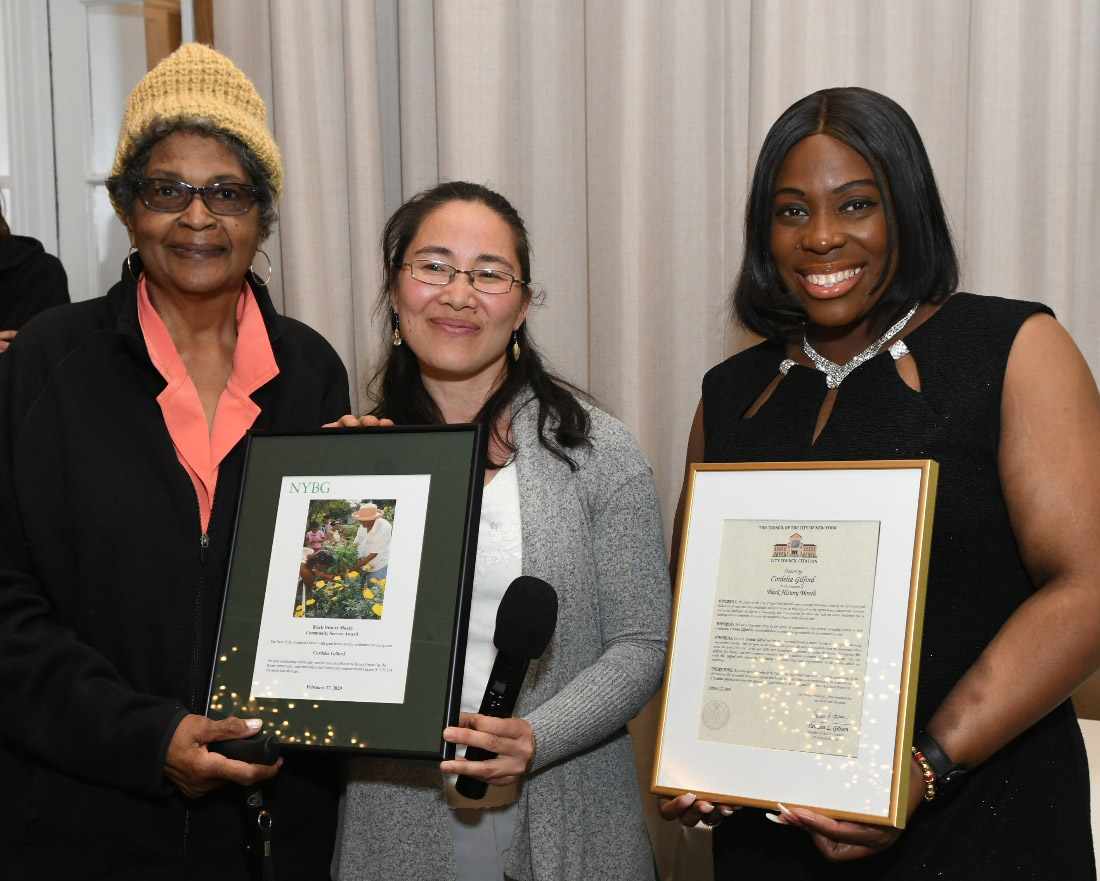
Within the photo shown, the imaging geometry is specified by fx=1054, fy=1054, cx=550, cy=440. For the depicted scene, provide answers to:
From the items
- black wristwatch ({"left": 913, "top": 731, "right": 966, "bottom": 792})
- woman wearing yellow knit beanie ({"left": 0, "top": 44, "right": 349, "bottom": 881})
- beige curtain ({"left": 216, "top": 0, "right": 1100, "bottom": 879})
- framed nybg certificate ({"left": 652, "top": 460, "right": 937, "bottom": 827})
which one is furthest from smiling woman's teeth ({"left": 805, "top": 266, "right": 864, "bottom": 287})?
beige curtain ({"left": 216, "top": 0, "right": 1100, "bottom": 879})

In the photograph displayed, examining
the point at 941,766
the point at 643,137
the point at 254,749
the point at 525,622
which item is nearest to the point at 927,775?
the point at 941,766

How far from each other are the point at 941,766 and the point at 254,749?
1008mm

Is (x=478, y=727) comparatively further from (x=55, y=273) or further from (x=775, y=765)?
(x=55, y=273)

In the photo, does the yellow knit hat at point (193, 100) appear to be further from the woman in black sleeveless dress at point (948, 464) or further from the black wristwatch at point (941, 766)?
the black wristwatch at point (941, 766)

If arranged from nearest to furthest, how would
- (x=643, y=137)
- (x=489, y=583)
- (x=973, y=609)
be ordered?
(x=973, y=609) → (x=489, y=583) → (x=643, y=137)

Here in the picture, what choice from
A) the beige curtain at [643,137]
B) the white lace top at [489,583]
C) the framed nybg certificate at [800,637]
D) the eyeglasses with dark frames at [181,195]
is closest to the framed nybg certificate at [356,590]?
the white lace top at [489,583]

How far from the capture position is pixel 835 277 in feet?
5.54

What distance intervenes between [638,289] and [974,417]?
140cm

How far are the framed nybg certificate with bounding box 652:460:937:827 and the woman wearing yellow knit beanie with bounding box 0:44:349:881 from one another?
2.32ft

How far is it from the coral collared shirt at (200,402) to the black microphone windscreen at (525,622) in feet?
2.06

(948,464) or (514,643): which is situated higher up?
(948,464)

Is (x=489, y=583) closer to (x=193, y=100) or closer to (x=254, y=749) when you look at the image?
(x=254, y=749)

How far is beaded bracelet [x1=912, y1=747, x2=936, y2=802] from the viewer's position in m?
1.46

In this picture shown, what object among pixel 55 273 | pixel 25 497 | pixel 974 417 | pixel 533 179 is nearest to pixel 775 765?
pixel 974 417
